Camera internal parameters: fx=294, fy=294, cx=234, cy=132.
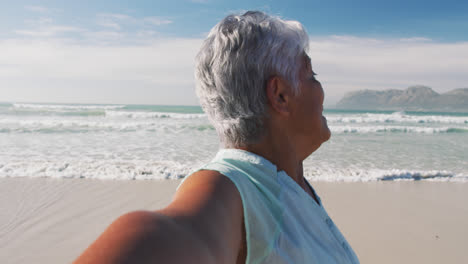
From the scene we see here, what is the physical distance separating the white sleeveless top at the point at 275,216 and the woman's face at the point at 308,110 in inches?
8.9

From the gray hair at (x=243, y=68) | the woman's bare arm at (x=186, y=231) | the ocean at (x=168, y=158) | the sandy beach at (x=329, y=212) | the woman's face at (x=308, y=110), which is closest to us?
the woman's bare arm at (x=186, y=231)

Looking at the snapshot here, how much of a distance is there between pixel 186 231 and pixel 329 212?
4.92m

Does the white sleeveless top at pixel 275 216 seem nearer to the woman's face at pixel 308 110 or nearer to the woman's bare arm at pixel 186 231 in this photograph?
the woman's bare arm at pixel 186 231

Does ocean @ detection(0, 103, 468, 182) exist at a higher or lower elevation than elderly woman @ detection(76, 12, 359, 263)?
lower

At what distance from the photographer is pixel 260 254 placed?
0.72 meters

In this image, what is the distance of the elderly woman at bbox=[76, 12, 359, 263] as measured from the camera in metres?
0.55

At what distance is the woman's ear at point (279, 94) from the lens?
0.94 metres

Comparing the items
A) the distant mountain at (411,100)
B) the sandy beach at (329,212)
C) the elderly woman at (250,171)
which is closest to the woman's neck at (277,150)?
the elderly woman at (250,171)

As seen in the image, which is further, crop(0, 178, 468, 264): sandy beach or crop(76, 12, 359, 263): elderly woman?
crop(0, 178, 468, 264): sandy beach

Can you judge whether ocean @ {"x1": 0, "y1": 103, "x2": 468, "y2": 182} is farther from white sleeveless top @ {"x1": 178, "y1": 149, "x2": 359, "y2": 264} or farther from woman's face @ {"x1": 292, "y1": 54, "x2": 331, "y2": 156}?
white sleeveless top @ {"x1": 178, "y1": 149, "x2": 359, "y2": 264}

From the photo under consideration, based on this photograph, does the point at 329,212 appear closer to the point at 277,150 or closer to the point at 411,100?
the point at 277,150

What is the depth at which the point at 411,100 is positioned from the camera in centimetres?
8119

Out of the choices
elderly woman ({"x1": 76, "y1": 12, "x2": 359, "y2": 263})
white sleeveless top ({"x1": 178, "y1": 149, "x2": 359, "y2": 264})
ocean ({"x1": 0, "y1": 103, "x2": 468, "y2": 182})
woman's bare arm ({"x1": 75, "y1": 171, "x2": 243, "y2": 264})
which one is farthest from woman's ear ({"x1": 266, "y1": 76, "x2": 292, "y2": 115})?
ocean ({"x1": 0, "y1": 103, "x2": 468, "y2": 182})

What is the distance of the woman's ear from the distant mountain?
78765mm
